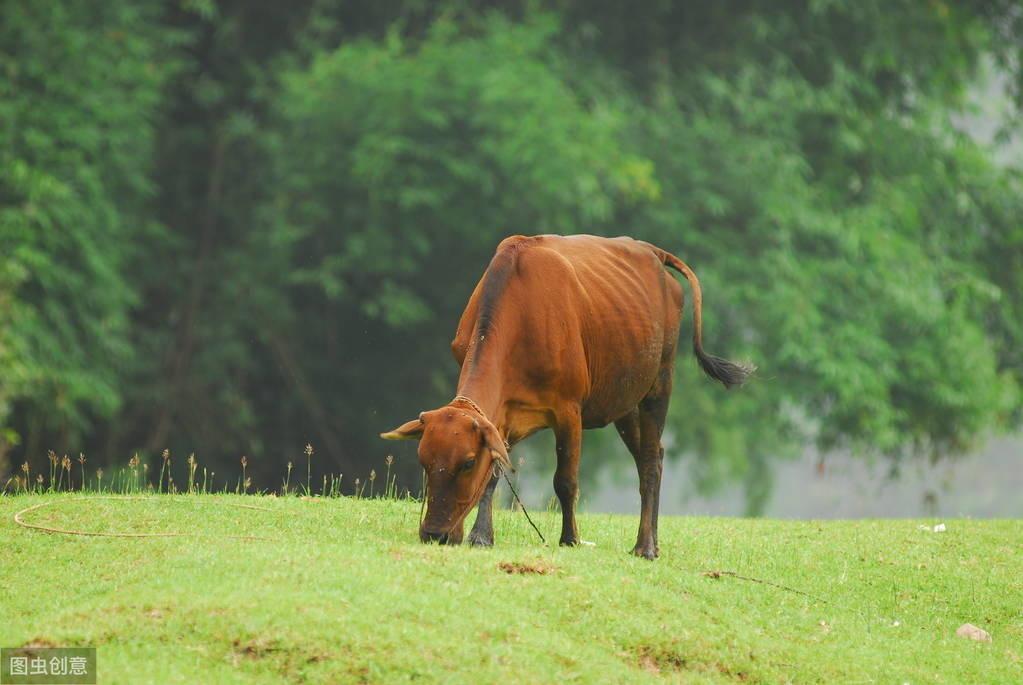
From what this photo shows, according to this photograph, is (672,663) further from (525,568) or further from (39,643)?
(39,643)

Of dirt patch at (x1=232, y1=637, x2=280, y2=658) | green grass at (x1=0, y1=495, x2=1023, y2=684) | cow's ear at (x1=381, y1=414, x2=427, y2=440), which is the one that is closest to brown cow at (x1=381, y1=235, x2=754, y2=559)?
cow's ear at (x1=381, y1=414, x2=427, y2=440)

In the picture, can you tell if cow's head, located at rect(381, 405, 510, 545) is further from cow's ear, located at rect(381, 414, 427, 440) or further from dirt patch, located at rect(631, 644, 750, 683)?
dirt patch, located at rect(631, 644, 750, 683)

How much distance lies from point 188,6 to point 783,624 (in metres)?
16.6

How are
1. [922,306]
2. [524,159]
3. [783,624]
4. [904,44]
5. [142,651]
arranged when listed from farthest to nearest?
[904,44], [922,306], [524,159], [783,624], [142,651]

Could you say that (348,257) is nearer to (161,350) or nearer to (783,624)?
(161,350)

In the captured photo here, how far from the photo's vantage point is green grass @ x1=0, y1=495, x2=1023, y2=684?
884 cm

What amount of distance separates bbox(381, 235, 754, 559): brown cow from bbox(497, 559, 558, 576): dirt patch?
518 mm

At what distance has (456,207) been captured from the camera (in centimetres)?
2320

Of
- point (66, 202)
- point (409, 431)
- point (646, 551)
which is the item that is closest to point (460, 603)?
point (409, 431)

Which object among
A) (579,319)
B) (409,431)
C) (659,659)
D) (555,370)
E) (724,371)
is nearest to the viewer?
(659,659)

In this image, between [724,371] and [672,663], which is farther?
[724,371]

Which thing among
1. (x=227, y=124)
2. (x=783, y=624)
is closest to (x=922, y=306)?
(x=227, y=124)

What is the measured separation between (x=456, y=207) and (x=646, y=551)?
11.8 metres

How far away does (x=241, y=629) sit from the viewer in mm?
8898
